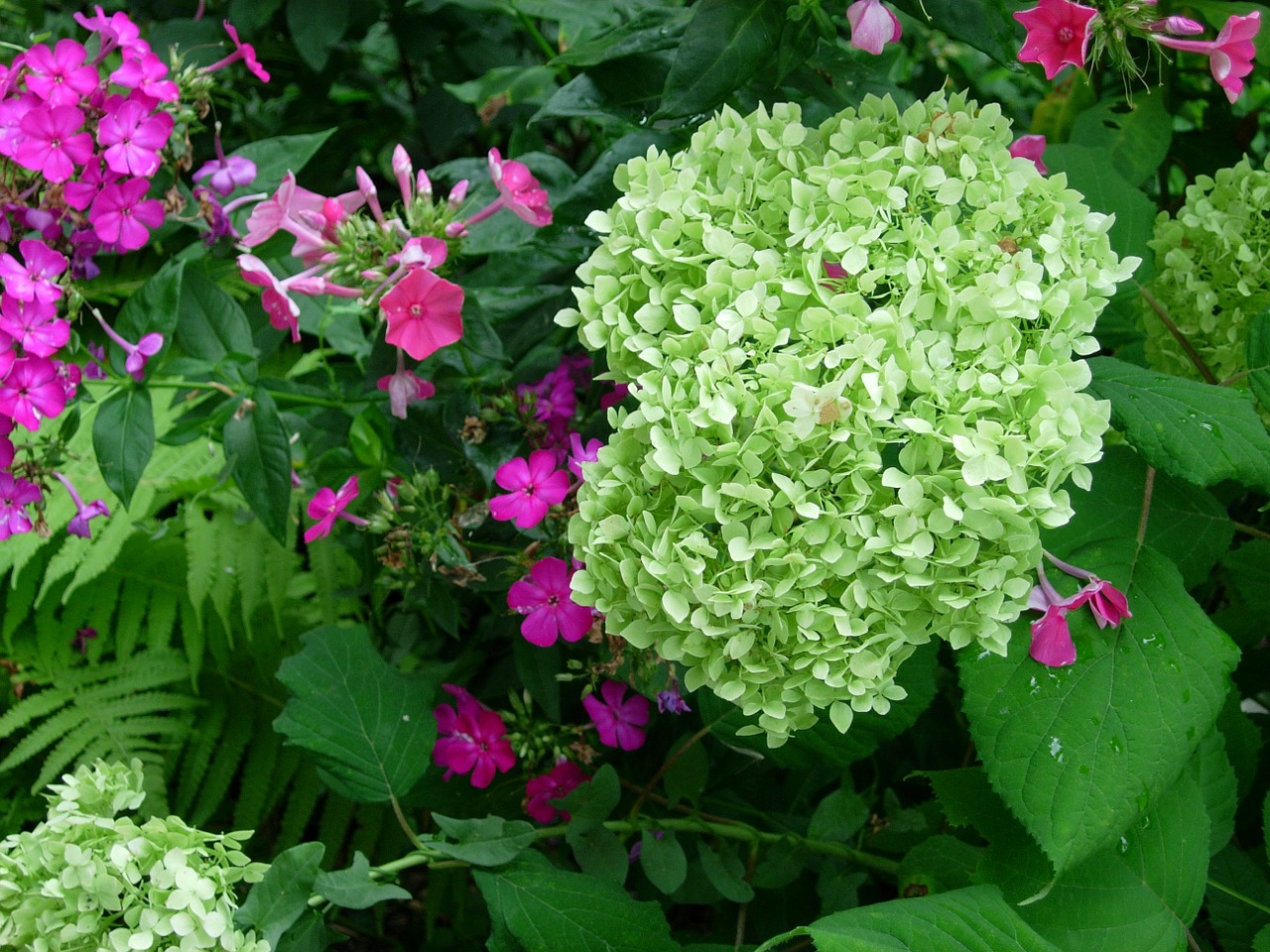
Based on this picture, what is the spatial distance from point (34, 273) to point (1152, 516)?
1090 millimetres

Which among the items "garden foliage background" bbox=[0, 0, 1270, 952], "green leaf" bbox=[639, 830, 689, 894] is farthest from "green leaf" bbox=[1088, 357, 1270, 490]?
"green leaf" bbox=[639, 830, 689, 894]

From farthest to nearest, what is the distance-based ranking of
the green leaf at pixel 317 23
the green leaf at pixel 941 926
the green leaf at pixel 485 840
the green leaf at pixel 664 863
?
the green leaf at pixel 317 23, the green leaf at pixel 664 863, the green leaf at pixel 485 840, the green leaf at pixel 941 926

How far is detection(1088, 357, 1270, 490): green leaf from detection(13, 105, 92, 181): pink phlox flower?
0.98 m

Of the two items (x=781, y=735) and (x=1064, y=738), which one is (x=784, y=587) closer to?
(x=781, y=735)

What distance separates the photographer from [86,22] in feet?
3.57

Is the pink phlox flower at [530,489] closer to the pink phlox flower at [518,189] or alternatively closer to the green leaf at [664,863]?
the pink phlox flower at [518,189]

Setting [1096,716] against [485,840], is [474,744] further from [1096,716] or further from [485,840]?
[1096,716]

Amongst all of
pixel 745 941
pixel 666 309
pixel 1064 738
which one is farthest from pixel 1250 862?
pixel 666 309

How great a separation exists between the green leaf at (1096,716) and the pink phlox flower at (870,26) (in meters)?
0.48

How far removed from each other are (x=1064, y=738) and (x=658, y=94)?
2.34 ft

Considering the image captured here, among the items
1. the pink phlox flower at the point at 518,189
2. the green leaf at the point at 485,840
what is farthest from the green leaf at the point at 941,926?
the pink phlox flower at the point at 518,189

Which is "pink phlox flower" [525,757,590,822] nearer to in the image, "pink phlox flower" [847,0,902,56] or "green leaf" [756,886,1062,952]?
"green leaf" [756,886,1062,952]

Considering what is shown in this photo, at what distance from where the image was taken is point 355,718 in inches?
41.4

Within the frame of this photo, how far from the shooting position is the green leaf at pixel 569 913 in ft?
2.92
